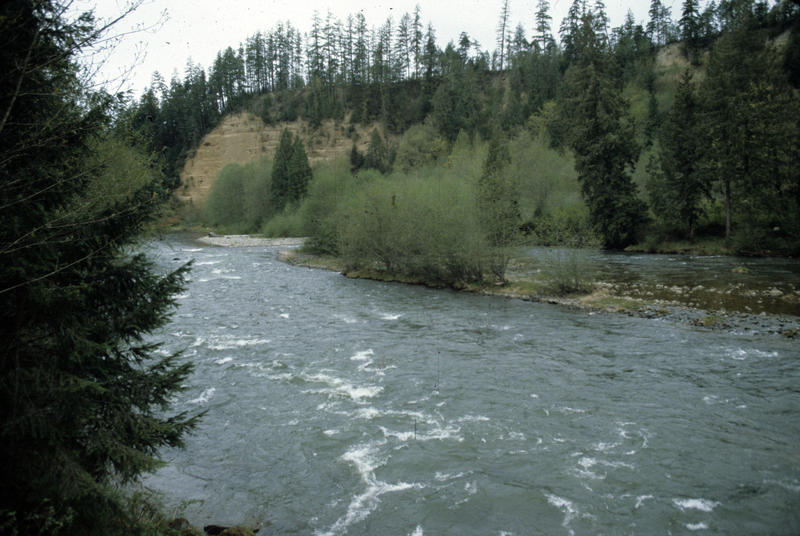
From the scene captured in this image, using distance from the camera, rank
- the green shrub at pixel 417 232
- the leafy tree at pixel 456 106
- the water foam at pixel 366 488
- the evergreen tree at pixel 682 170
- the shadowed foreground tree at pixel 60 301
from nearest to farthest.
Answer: the shadowed foreground tree at pixel 60 301, the water foam at pixel 366 488, the green shrub at pixel 417 232, the evergreen tree at pixel 682 170, the leafy tree at pixel 456 106

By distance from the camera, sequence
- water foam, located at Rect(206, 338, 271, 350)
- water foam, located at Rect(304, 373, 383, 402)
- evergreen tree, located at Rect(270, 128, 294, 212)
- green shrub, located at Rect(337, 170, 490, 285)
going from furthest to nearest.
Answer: evergreen tree, located at Rect(270, 128, 294, 212), green shrub, located at Rect(337, 170, 490, 285), water foam, located at Rect(206, 338, 271, 350), water foam, located at Rect(304, 373, 383, 402)

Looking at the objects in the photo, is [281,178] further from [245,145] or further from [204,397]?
[204,397]

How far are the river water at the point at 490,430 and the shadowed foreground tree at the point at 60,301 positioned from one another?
2219 millimetres

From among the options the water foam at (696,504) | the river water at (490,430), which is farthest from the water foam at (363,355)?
the water foam at (696,504)

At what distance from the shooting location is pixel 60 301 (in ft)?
17.1

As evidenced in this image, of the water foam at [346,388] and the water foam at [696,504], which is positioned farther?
the water foam at [346,388]

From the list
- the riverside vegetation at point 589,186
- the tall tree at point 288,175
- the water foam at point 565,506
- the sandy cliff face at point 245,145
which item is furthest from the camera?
the sandy cliff face at point 245,145

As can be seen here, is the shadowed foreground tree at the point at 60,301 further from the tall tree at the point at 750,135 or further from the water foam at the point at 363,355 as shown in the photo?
the tall tree at the point at 750,135

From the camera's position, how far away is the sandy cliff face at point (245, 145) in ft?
347

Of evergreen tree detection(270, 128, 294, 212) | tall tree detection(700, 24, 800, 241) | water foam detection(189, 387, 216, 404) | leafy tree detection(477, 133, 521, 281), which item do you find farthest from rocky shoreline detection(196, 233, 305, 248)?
water foam detection(189, 387, 216, 404)

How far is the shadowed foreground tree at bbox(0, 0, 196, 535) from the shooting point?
4793 millimetres

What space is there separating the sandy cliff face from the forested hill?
0.78 meters

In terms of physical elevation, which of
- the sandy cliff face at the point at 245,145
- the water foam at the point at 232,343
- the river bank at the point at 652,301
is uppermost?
the sandy cliff face at the point at 245,145

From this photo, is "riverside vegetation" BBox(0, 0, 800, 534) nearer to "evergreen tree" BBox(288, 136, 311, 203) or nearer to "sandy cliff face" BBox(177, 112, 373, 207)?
"evergreen tree" BBox(288, 136, 311, 203)
